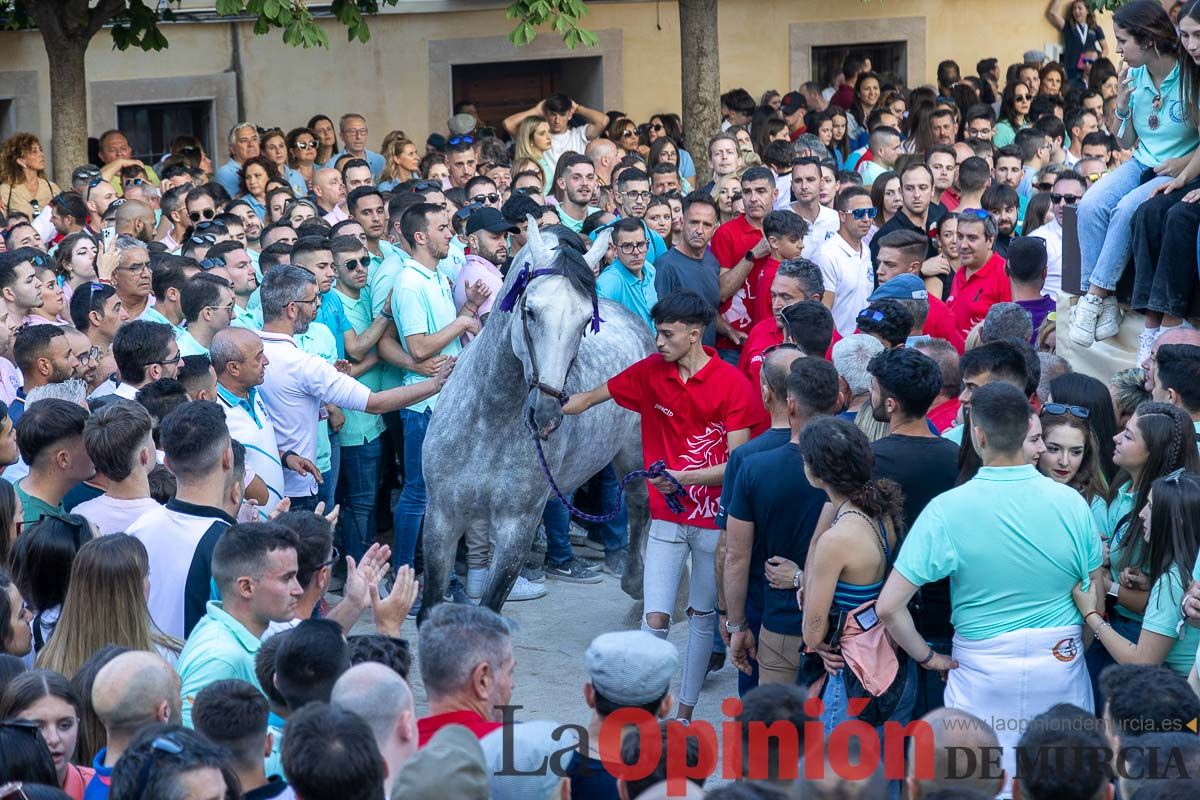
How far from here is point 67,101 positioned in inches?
547

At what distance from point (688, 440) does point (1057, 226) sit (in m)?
4.10

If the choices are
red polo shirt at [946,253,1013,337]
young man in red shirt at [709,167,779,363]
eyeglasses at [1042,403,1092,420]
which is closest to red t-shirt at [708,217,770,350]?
young man in red shirt at [709,167,779,363]

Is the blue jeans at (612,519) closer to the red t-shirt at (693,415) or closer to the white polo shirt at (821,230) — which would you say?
the white polo shirt at (821,230)

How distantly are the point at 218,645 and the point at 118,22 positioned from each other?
11.7 meters

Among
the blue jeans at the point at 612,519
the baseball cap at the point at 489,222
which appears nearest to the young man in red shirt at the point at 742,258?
the blue jeans at the point at 612,519

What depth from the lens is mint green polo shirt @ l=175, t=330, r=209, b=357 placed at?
25.6 feet

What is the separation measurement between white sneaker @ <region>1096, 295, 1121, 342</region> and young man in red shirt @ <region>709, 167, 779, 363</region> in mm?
2740

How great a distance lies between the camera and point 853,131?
17578mm

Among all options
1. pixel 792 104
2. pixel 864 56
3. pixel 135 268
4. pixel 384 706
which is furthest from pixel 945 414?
pixel 864 56

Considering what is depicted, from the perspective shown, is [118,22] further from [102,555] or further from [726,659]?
[102,555]

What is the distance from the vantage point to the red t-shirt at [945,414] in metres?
6.60

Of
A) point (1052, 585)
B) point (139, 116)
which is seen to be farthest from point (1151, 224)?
point (139, 116)

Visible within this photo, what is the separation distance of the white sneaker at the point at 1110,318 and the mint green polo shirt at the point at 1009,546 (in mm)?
2824

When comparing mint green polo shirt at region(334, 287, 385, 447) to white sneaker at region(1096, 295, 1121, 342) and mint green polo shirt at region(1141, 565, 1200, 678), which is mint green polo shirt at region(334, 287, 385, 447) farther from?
mint green polo shirt at region(1141, 565, 1200, 678)
